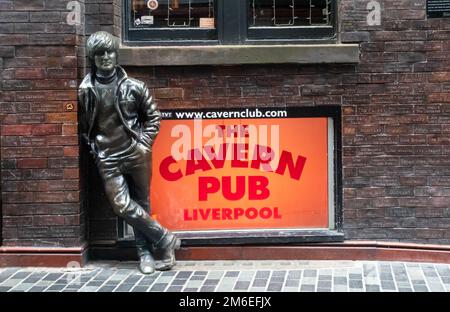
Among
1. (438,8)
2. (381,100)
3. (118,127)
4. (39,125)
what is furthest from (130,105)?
(438,8)

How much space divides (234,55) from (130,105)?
1131 mm

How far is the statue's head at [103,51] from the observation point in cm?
600

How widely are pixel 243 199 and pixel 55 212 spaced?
1.81m

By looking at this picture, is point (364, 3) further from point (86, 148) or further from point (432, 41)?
point (86, 148)

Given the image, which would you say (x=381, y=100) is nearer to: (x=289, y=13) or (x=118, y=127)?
(x=289, y=13)

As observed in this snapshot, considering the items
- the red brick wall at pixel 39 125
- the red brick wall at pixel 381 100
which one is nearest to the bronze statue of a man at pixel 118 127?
the red brick wall at pixel 39 125

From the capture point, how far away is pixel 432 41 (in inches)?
257

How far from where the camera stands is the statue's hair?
5.99m

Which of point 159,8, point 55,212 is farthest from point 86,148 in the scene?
point 159,8

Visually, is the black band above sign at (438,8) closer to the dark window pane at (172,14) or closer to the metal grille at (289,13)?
the metal grille at (289,13)

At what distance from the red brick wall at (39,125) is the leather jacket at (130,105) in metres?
0.31

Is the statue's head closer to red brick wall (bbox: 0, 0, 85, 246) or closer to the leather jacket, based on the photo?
the leather jacket

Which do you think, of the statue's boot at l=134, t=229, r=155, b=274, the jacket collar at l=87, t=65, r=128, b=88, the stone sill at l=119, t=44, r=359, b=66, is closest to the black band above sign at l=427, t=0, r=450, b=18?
the stone sill at l=119, t=44, r=359, b=66

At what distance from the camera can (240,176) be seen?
6.84m
